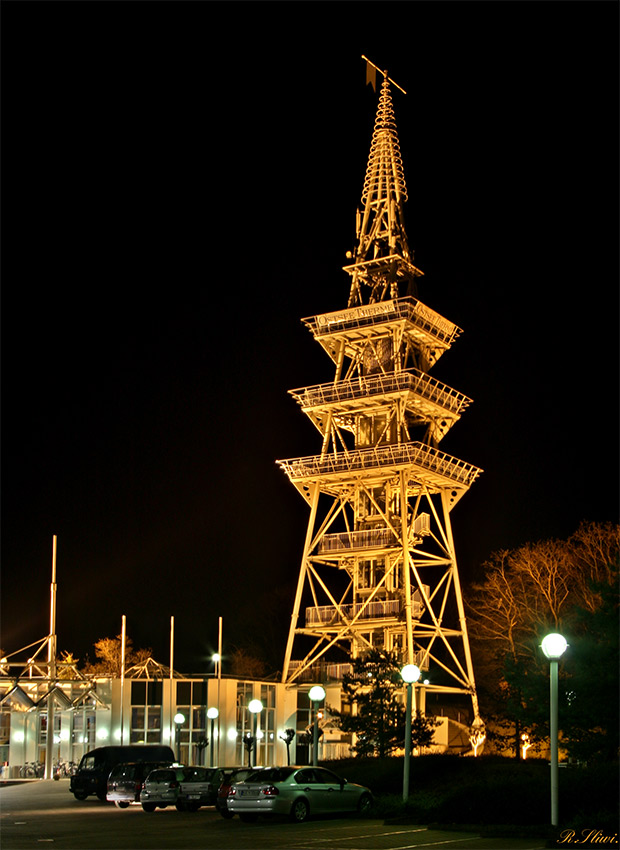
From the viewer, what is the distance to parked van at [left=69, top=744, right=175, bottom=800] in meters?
38.1

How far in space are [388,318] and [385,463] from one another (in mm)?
8412

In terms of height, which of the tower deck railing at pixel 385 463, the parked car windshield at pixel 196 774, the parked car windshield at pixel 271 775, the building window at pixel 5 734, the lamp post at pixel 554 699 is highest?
the tower deck railing at pixel 385 463

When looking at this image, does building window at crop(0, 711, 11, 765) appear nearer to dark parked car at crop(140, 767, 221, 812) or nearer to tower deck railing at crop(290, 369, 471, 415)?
tower deck railing at crop(290, 369, 471, 415)

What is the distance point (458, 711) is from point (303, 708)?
448 inches

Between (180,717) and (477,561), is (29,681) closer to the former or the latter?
(180,717)

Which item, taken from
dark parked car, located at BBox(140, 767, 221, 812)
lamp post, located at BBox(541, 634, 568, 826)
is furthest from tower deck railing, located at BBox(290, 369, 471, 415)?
lamp post, located at BBox(541, 634, 568, 826)

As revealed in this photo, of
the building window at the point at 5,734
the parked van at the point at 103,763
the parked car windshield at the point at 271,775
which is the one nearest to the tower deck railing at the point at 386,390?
the building window at the point at 5,734

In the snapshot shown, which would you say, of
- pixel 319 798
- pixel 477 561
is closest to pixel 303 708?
pixel 477 561

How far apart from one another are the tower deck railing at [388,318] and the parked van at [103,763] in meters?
29.1

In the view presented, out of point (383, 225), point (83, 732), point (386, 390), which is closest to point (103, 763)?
point (83, 732)

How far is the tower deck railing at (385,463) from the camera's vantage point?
58469mm

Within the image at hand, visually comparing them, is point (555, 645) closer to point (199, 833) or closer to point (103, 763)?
point (199, 833)

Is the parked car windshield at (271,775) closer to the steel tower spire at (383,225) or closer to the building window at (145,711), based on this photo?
the building window at (145,711)

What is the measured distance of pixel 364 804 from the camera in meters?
30.5
